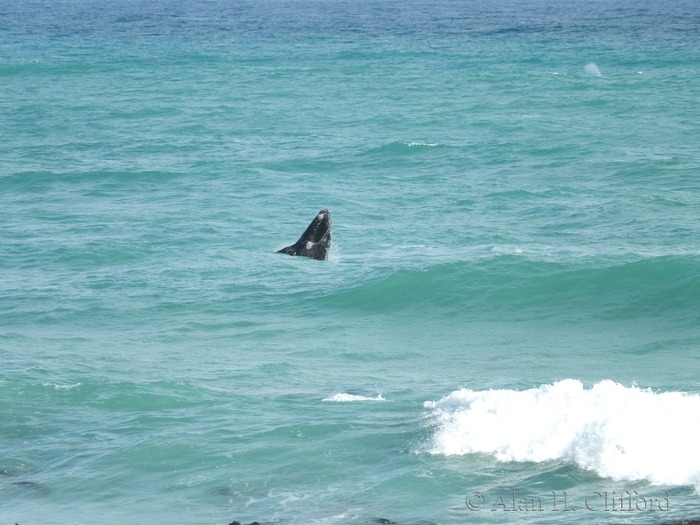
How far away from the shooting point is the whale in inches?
1108

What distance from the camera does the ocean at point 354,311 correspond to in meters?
14.1

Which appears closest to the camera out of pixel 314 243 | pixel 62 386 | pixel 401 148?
pixel 62 386

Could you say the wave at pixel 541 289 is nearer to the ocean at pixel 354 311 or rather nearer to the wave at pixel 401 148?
the ocean at pixel 354 311

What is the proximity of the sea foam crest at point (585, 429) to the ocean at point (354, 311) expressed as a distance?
0.05 m

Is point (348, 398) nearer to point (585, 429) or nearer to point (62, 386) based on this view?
point (585, 429)

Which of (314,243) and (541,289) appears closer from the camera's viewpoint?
(541,289)

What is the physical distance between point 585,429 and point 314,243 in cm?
1476

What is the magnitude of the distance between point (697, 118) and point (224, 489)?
4480cm

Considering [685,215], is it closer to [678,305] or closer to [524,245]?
[524,245]

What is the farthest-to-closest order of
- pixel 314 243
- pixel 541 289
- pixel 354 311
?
pixel 314 243 → pixel 541 289 → pixel 354 311

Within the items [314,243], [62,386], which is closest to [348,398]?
[62,386]

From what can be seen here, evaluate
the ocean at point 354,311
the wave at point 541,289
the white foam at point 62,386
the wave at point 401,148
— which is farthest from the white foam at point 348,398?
the wave at point 401,148

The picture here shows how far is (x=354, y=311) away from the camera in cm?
2477

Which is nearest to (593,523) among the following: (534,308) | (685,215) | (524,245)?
(534,308)
